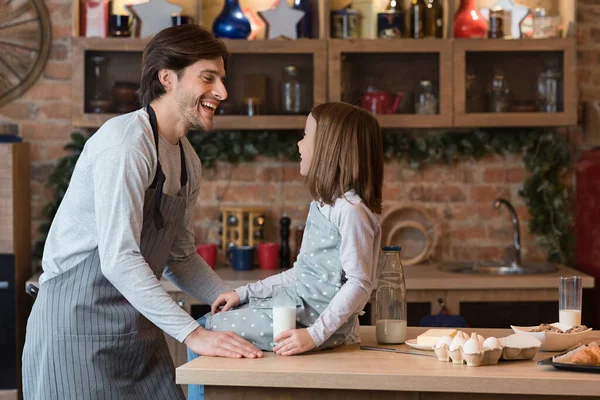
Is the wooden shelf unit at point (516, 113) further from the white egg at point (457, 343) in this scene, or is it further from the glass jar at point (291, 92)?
the white egg at point (457, 343)

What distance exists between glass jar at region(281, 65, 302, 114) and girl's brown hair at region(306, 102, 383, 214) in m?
2.08

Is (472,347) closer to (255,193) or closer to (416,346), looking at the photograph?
(416,346)

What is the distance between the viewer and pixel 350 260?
7.03 ft

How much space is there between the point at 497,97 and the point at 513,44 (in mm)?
264

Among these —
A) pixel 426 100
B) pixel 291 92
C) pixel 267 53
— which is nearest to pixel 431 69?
pixel 426 100

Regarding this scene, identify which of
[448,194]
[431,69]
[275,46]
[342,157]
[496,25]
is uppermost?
[496,25]

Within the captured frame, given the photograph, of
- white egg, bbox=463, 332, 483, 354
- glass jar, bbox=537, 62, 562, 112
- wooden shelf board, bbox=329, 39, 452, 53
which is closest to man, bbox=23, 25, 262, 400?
white egg, bbox=463, 332, 483, 354

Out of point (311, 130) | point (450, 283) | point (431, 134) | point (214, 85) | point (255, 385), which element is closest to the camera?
point (255, 385)

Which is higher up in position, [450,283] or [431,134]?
[431,134]

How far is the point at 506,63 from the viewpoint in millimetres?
4352

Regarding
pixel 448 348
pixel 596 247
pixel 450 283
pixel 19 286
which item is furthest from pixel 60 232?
pixel 596 247

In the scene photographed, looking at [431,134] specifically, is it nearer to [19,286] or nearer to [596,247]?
[596,247]

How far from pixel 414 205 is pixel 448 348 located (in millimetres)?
2572

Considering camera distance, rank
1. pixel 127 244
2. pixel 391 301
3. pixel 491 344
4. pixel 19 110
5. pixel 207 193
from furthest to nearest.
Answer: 1. pixel 207 193
2. pixel 19 110
3. pixel 391 301
4. pixel 127 244
5. pixel 491 344
